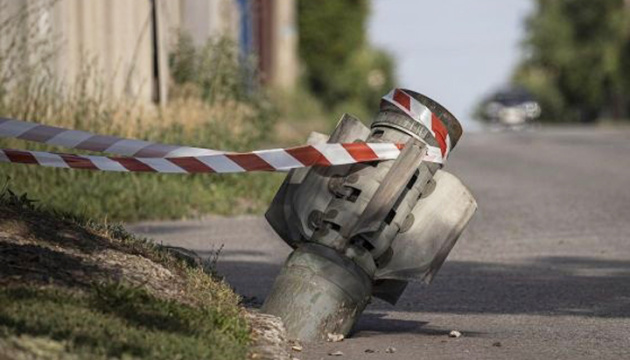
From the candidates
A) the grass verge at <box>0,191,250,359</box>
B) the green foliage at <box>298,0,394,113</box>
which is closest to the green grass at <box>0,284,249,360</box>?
the grass verge at <box>0,191,250,359</box>

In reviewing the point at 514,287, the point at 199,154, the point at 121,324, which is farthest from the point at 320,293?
the point at 514,287

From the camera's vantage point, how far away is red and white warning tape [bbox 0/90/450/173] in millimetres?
8359

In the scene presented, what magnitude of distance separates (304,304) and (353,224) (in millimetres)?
474

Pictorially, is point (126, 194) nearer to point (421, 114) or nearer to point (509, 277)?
point (509, 277)

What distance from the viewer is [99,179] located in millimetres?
15602

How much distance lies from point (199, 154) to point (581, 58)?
8671cm

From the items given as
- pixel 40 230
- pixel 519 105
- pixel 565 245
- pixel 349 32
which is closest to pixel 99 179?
pixel 565 245

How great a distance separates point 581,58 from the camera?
307 feet

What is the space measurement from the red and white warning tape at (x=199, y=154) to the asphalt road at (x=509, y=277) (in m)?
0.95

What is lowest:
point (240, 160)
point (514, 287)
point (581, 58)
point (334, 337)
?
point (581, 58)

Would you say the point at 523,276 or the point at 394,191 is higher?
the point at 394,191

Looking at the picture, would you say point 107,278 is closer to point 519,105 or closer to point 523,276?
point 523,276

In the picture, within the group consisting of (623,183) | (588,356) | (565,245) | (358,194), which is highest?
(358,194)

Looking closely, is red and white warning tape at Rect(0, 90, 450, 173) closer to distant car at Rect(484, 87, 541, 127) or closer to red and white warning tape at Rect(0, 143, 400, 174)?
red and white warning tape at Rect(0, 143, 400, 174)
